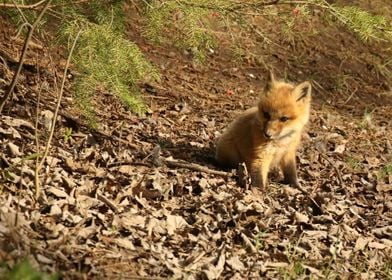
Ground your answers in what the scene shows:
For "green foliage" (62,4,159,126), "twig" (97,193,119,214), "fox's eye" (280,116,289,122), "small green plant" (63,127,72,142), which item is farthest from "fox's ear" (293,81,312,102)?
"twig" (97,193,119,214)

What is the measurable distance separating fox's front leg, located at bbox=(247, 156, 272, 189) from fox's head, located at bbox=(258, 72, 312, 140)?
228mm

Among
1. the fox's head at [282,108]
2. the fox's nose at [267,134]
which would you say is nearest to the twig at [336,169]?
the fox's head at [282,108]

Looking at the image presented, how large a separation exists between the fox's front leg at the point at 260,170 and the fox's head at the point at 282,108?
0.75ft

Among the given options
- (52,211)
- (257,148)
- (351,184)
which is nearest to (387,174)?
(351,184)

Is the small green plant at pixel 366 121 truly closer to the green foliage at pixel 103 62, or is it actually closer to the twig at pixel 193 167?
the twig at pixel 193 167

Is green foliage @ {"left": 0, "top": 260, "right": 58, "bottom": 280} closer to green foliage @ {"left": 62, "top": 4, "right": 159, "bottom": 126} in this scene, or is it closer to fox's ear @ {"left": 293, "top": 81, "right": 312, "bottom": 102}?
green foliage @ {"left": 62, "top": 4, "right": 159, "bottom": 126}

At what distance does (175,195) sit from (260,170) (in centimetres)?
108

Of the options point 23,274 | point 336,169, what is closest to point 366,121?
point 336,169

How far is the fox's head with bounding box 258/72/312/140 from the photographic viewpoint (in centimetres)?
592

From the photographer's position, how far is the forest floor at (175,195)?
3912mm

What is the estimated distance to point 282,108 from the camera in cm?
596

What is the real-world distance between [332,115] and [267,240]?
14.3 ft

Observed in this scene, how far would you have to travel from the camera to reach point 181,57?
9023 mm

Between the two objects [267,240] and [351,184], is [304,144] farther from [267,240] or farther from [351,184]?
[267,240]
